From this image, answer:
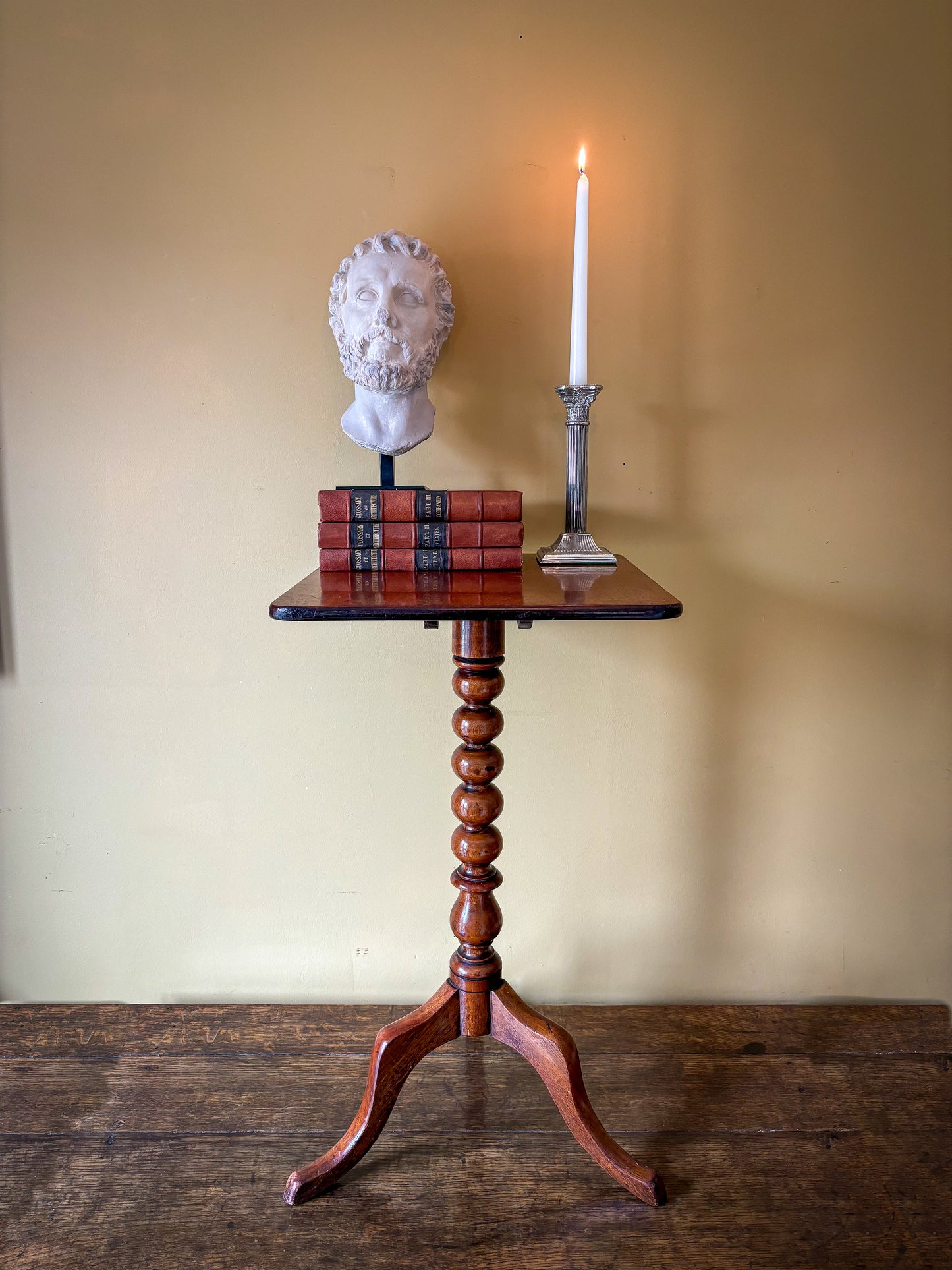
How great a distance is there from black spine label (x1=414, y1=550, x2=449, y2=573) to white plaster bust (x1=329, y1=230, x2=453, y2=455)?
0.22m

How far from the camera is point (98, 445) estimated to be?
1.39 metres

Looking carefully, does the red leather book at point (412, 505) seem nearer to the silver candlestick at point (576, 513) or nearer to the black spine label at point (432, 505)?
the black spine label at point (432, 505)

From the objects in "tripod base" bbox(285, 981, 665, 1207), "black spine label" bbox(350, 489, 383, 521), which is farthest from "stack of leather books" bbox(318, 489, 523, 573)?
"tripod base" bbox(285, 981, 665, 1207)

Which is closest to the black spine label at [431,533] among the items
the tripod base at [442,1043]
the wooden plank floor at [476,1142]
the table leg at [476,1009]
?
the table leg at [476,1009]

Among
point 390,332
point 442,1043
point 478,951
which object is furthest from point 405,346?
point 442,1043

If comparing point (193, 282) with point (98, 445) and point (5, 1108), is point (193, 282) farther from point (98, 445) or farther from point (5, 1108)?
point (5, 1108)

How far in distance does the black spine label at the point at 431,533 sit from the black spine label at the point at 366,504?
0.06 meters

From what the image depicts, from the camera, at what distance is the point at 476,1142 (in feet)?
4.04

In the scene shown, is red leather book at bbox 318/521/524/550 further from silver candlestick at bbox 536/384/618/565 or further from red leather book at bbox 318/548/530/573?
silver candlestick at bbox 536/384/618/565

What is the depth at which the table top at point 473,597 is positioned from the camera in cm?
90

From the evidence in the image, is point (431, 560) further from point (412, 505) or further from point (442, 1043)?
point (442, 1043)

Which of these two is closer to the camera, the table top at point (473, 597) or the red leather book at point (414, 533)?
the table top at point (473, 597)

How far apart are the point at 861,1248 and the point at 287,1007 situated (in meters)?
0.96

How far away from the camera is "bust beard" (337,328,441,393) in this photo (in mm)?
1154
